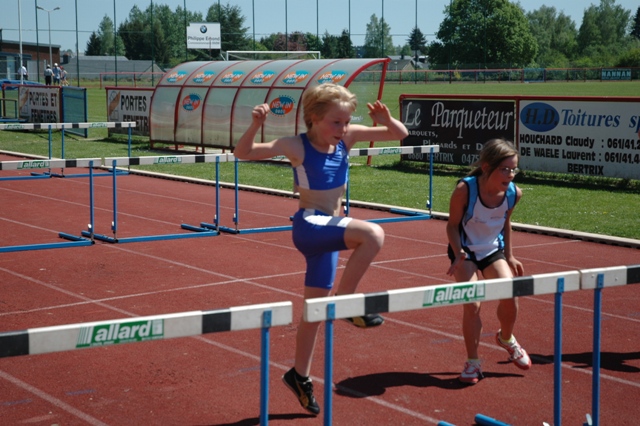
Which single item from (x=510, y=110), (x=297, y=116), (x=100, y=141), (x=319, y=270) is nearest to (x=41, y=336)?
(x=319, y=270)

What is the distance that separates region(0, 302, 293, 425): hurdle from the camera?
3.45 m

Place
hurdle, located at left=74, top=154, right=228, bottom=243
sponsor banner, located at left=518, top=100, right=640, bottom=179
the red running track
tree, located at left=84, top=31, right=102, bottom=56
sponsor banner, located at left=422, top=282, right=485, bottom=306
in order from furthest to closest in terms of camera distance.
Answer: tree, located at left=84, top=31, right=102, bottom=56 < sponsor banner, located at left=518, top=100, right=640, bottom=179 < hurdle, located at left=74, top=154, right=228, bottom=243 < the red running track < sponsor banner, located at left=422, top=282, right=485, bottom=306

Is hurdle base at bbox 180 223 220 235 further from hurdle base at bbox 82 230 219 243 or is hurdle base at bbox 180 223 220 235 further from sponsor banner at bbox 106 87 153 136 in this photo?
sponsor banner at bbox 106 87 153 136

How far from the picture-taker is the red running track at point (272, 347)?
604 cm

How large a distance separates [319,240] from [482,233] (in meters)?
1.65

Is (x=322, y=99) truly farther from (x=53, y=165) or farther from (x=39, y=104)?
(x=39, y=104)

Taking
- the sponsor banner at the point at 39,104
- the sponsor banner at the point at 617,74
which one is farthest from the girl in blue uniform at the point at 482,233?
the sponsor banner at the point at 617,74

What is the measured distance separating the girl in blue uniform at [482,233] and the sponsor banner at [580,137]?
39.1ft

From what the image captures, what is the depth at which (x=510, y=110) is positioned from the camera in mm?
19859

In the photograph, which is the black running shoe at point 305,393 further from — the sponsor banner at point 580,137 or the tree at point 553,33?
the tree at point 553,33

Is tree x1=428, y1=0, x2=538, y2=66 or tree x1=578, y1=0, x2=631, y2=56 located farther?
tree x1=578, y1=0, x2=631, y2=56

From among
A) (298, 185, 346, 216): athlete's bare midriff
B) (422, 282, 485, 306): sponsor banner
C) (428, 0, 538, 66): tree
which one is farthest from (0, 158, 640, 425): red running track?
(428, 0, 538, 66): tree

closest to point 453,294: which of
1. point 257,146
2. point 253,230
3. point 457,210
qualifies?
point 257,146

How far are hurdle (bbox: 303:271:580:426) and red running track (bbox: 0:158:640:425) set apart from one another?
143cm
